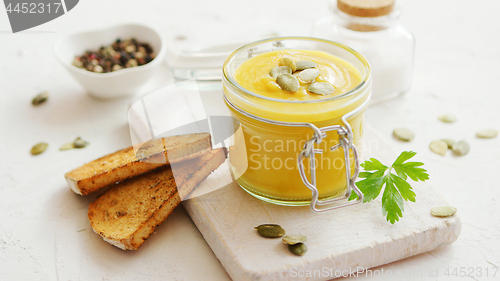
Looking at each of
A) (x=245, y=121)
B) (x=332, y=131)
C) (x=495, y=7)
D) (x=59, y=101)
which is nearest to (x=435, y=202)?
(x=332, y=131)

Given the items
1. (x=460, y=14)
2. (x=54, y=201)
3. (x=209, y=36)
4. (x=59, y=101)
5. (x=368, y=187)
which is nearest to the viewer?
(x=368, y=187)

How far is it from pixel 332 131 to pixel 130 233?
2.37ft

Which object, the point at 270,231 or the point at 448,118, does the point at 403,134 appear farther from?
the point at 270,231

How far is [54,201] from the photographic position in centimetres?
170

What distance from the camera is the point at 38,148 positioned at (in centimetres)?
196

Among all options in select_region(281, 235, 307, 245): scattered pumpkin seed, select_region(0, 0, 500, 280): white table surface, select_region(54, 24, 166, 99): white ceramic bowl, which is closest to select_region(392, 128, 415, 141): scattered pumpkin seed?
select_region(0, 0, 500, 280): white table surface

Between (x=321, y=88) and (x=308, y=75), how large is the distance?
2.9 inches

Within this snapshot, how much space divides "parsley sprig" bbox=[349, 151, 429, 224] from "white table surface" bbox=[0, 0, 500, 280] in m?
0.19

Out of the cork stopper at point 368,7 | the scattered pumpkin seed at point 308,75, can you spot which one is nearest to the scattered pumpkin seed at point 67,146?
the scattered pumpkin seed at point 308,75

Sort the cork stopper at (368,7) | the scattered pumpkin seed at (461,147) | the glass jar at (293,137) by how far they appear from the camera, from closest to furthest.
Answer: the glass jar at (293,137), the scattered pumpkin seed at (461,147), the cork stopper at (368,7)

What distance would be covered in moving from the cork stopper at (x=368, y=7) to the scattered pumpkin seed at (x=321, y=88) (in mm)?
852

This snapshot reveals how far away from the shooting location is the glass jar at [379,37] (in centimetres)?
208

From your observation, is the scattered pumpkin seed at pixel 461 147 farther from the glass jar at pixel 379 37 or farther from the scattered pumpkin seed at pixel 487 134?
the glass jar at pixel 379 37

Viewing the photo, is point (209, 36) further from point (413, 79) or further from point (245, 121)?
point (245, 121)
